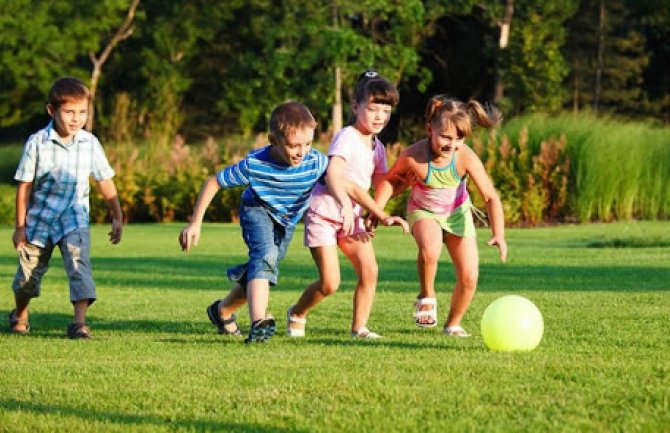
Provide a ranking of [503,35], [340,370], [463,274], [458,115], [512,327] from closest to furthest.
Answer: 1. [340,370]
2. [512,327]
3. [458,115]
4. [463,274]
5. [503,35]

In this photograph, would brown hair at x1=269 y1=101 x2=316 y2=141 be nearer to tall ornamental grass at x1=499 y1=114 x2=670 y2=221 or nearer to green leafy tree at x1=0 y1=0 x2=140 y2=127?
tall ornamental grass at x1=499 y1=114 x2=670 y2=221

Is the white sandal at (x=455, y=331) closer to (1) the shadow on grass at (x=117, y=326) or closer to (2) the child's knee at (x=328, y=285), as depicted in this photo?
(2) the child's knee at (x=328, y=285)

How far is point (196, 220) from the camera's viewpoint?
26.3 ft

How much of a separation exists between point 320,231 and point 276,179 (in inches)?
17.8

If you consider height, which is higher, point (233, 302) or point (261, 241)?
point (261, 241)

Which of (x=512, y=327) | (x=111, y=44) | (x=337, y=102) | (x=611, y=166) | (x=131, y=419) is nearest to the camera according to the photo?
(x=131, y=419)

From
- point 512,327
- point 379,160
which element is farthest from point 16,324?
point 512,327

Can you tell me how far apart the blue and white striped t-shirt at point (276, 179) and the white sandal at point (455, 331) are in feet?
4.03

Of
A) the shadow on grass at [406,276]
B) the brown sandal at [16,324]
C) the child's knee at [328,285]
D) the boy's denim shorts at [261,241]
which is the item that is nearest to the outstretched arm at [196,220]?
the boy's denim shorts at [261,241]

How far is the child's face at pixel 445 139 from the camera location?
845 centimetres

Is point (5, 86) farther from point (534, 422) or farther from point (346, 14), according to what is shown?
point (534, 422)

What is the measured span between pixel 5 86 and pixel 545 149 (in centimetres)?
3096

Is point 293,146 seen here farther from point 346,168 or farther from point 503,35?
point 503,35

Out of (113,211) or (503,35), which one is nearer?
(113,211)
